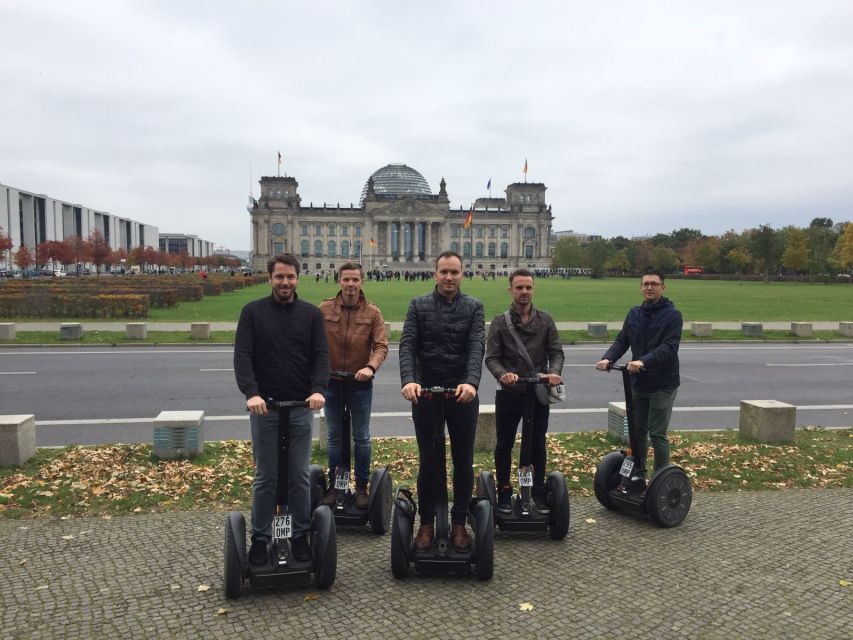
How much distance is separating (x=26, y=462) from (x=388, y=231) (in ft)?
487

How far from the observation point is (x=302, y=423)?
512 cm

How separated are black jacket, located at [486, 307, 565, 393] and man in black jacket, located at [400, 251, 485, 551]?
0.69m

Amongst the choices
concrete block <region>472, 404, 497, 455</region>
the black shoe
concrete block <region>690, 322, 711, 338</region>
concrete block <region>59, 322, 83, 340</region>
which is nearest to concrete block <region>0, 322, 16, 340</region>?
concrete block <region>59, 322, 83, 340</region>

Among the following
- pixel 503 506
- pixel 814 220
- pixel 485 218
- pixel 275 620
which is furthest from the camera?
pixel 485 218

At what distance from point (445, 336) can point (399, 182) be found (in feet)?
563

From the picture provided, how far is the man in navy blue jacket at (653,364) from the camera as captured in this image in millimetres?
6637

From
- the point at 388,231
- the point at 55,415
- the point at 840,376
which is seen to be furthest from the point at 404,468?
the point at 388,231

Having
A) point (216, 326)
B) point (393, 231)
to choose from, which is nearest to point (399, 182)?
point (393, 231)

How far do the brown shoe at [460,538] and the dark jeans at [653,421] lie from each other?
228 centimetres

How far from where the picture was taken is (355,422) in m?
6.31

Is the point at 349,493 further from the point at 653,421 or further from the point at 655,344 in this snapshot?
the point at 655,344

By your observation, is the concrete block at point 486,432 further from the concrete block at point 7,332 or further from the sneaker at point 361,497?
the concrete block at point 7,332

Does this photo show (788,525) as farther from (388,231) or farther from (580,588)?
(388,231)

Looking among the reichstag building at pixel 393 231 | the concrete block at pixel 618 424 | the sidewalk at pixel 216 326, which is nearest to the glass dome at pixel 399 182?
the reichstag building at pixel 393 231
